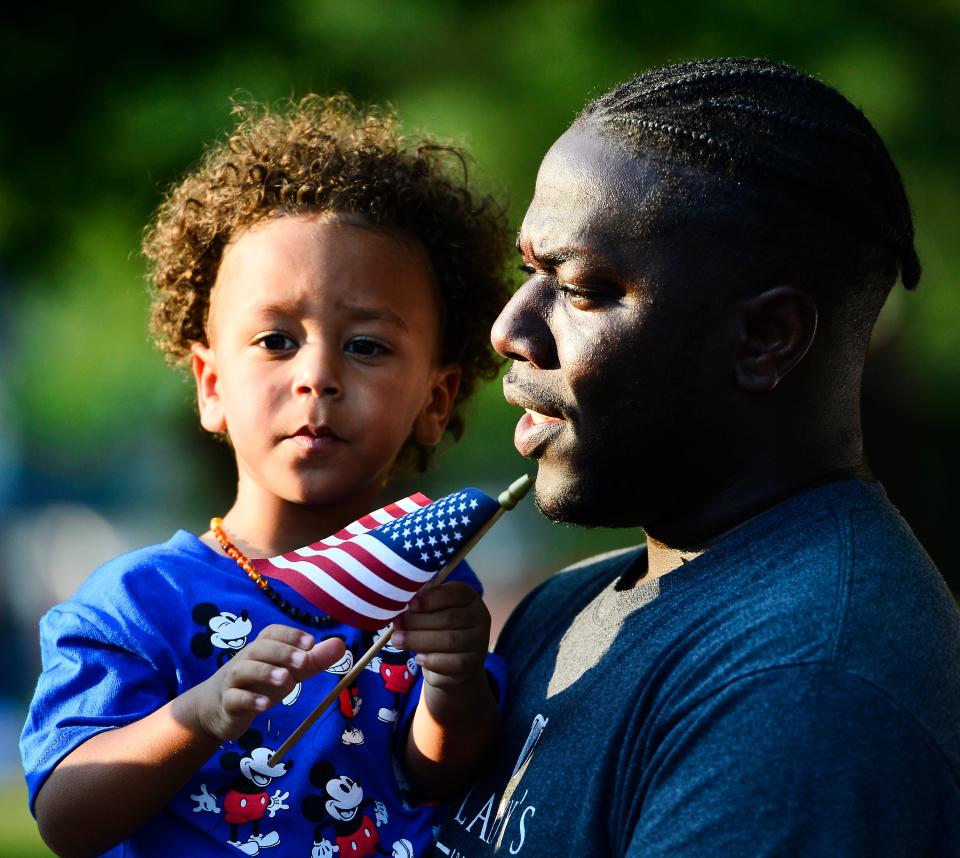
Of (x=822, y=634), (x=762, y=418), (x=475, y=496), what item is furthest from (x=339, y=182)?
(x=822, y=634)

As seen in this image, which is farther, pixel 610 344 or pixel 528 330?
pixel 528 330

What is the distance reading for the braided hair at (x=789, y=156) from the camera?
2.22 metres

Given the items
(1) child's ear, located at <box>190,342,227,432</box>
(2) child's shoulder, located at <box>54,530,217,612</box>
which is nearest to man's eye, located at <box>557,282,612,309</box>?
(2) child's shoulder, located at <box>54,530,217,612</box>

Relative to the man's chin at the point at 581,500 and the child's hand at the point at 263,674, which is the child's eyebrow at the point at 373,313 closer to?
the man's chin at the point at 581,500

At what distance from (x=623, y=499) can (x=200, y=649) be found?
37.3 inches

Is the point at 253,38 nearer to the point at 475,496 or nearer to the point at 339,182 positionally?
the point at 339,182

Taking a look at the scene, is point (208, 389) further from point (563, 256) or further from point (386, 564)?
point (563, 256)

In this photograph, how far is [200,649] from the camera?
2.73m

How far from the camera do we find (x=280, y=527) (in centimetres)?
311

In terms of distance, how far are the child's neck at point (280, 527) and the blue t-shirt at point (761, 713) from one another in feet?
2.59

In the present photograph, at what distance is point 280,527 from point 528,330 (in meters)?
0.99

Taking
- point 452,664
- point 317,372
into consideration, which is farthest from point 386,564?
point 317,372

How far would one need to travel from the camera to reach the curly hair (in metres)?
3.30

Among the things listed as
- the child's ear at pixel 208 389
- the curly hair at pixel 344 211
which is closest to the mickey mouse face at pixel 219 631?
the child's ear at pixel 208 389
